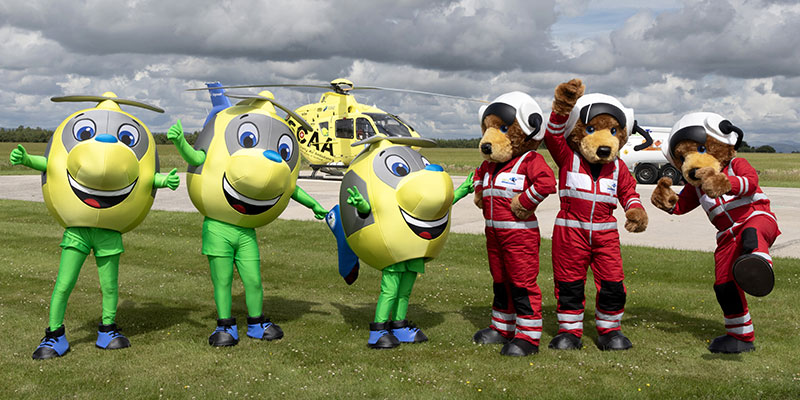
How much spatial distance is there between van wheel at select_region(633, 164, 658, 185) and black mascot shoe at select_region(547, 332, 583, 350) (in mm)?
22354

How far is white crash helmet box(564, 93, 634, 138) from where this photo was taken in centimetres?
573

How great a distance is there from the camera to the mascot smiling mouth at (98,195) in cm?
562

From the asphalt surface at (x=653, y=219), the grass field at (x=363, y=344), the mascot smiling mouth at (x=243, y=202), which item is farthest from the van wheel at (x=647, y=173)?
the mascot smiling mouth at (x=243, y=202)

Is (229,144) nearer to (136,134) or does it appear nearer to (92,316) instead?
(136,134)

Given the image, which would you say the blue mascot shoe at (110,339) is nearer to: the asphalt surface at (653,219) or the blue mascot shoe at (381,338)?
the blue mascot shoe at (381,338)

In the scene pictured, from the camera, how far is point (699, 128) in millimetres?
5777

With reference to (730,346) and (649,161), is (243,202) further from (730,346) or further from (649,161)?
(649,161)

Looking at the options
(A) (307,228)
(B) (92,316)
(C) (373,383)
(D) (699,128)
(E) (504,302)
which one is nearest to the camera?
(C) (373,383)

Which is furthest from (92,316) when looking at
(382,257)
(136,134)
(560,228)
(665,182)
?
(665,182)

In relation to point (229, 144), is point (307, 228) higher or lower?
lower

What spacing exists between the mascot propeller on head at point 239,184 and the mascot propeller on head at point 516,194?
1.80m

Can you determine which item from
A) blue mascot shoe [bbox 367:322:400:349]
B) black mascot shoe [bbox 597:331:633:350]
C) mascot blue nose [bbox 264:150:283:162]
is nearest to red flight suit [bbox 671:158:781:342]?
black mascot shoe [bbox 597:331:633:350]

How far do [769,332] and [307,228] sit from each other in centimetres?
883

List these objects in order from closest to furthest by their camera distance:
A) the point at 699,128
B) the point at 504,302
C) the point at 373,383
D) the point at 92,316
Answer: the point at 373,383, the point at 699,128, the point at 504,302, the point at 92,316
